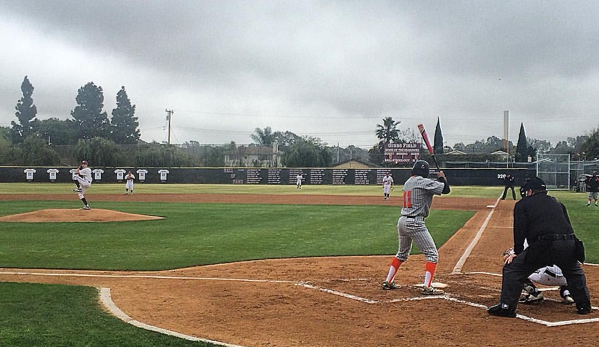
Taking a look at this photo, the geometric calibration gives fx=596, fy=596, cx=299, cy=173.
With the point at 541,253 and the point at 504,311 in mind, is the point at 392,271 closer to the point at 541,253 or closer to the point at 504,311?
the point at 504,311

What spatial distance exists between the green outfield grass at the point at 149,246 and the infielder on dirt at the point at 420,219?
395 centimetres

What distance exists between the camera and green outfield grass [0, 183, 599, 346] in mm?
6168

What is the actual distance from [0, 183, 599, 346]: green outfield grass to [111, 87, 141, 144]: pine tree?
329ft

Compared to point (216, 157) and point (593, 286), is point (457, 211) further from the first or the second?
point (216, 157)

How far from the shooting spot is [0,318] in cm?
667

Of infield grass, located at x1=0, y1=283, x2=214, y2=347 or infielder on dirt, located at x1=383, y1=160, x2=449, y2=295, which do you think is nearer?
infield grass, located at x1=0, y1=283, x2=214, y2=347

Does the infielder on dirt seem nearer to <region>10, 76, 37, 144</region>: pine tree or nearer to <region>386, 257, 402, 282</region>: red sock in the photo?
<region>386, 257, 402, 282</region>: red sock

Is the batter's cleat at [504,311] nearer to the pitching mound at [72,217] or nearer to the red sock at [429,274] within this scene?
the red sock at [429,274]

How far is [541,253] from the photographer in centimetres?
694

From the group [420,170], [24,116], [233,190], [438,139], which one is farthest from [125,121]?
[420,170]

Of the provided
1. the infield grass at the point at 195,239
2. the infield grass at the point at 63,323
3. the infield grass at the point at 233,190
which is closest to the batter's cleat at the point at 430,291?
the infield grass at the point at 63,323

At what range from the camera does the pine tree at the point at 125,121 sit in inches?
4818

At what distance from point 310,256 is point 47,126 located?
375 feet

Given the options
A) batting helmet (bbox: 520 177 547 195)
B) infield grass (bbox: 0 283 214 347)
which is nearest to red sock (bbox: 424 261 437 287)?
batting helmet (bbox: 520 177 547 195)
